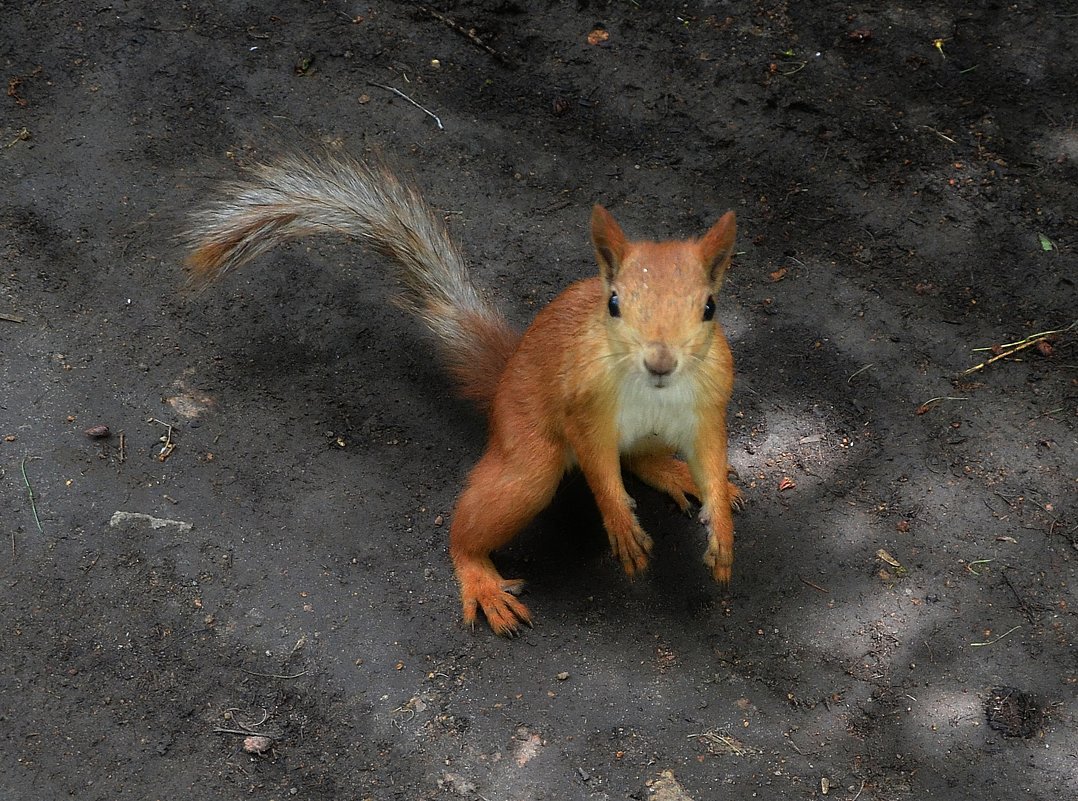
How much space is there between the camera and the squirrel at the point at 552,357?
279 cm

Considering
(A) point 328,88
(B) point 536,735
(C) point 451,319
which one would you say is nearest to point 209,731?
(B) point 536,735

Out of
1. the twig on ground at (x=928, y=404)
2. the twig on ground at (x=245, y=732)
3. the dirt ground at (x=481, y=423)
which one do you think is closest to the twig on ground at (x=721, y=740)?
the dirt ground at (x=481, y=423)

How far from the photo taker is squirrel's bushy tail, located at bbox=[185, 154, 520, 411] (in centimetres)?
359

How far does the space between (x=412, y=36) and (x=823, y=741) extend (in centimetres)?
387

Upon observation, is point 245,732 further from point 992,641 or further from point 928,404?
point 928,404

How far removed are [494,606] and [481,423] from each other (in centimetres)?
84

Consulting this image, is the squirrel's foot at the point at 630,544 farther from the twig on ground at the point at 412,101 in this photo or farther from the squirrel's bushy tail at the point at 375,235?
the twig on ground at the point at 412,101

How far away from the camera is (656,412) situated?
3.08m

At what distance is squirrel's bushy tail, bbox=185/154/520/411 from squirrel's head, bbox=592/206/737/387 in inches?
35.9

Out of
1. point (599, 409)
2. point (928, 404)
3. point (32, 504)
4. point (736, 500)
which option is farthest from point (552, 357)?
point (32, 504)

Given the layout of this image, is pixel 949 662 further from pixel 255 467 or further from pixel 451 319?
pixel 255 467

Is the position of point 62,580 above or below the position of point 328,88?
below

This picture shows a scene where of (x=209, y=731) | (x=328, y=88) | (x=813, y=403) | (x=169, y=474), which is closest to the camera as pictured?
(x=209, y=731)

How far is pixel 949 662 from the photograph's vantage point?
10.8ft
